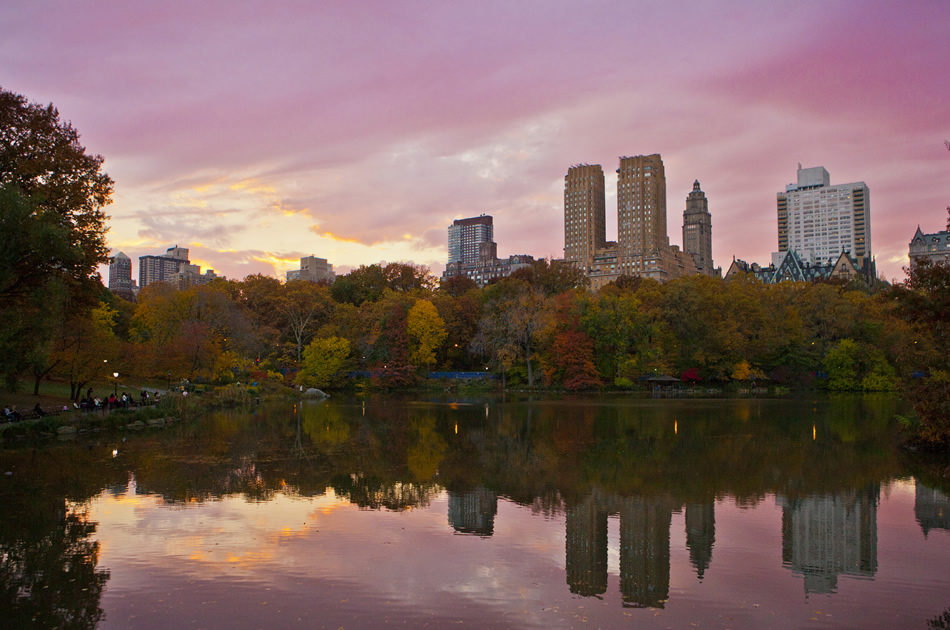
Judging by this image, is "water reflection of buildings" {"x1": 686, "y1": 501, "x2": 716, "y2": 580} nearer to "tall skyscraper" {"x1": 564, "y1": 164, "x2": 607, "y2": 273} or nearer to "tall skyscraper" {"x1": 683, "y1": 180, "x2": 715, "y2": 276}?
"tall skyscraper" {"x1": 564, "y1": 164, "x2": 607, "y2": 273}

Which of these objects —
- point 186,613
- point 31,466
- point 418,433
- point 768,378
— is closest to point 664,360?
point 768,378

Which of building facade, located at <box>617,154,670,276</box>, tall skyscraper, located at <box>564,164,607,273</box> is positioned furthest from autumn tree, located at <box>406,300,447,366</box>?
tall skyscraper, located at <box>564,164,607,273</box>

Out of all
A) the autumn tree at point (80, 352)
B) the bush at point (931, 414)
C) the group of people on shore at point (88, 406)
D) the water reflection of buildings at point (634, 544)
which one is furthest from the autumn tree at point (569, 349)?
the water reflection of buildings at point (634, 544)

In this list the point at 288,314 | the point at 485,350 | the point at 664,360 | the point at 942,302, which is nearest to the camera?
the point at 942,302

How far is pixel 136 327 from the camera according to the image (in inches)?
2324

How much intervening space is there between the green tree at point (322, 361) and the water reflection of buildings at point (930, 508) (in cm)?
5021

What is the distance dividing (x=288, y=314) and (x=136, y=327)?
45.3 feet

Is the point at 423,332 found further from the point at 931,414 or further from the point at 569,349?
the point at 931,414

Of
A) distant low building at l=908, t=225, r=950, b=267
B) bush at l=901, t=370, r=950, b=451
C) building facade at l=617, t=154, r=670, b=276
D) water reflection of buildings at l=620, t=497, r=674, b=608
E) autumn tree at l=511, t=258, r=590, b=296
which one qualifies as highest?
building facade at l=617, t=154, r=670, b=276

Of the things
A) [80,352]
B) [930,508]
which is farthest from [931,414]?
[80,352]

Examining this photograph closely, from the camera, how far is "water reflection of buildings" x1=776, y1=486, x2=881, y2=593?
9039mm

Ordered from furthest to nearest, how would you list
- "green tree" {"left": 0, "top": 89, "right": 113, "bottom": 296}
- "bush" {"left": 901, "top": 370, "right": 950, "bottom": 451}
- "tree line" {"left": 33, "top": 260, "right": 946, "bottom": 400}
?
"tree line" {"left": 33, "top": 260, "right": 946, "bottom": 400}, "green tree" {"left": 0, "top": 89, "right": 113, "bottom": 296}, "bush" {"left": 901, "top": 370, "right": 950, "bottom": 451}

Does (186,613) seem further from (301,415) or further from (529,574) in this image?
(301,415)

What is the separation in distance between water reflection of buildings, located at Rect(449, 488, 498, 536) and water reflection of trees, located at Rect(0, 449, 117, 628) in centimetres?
541
